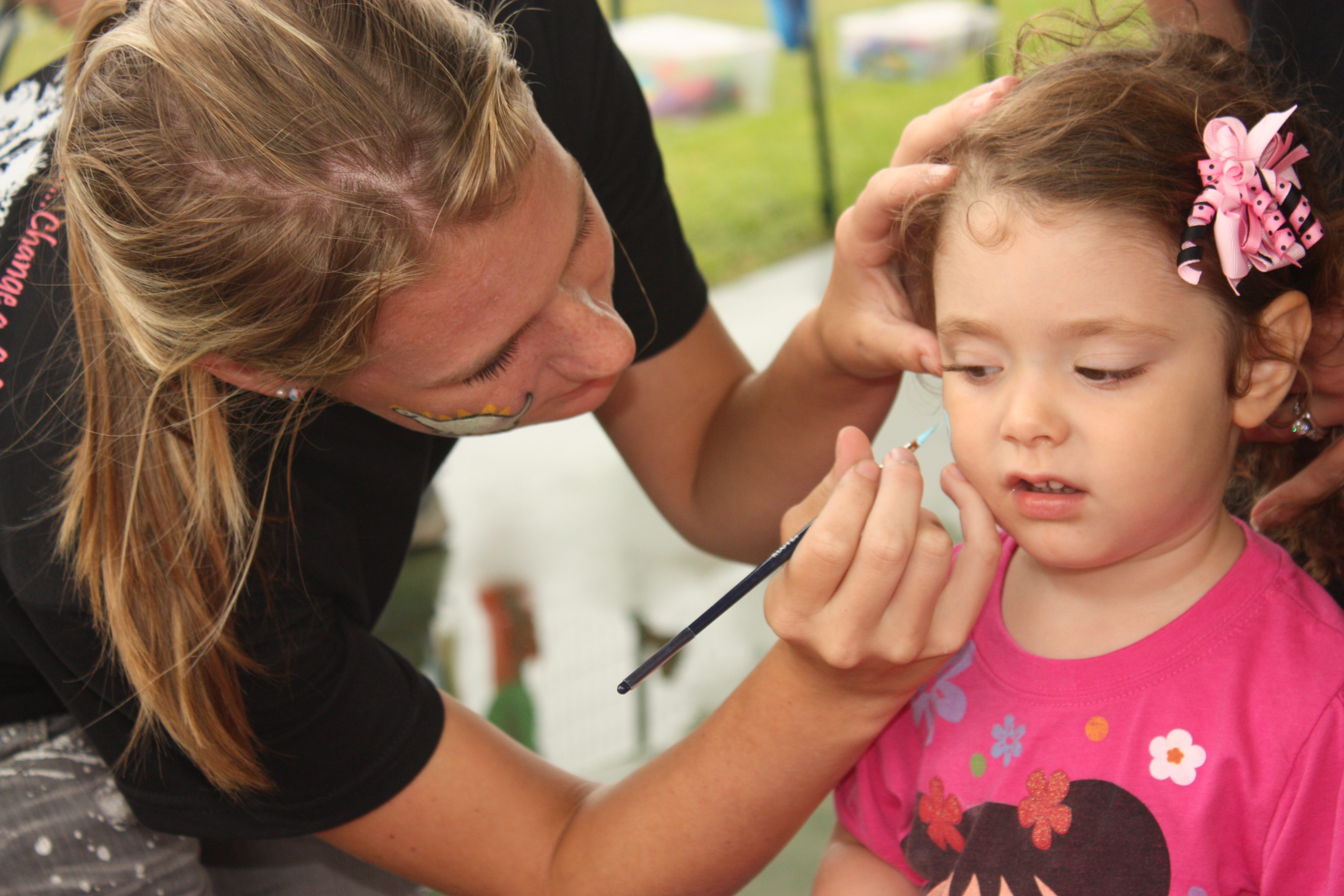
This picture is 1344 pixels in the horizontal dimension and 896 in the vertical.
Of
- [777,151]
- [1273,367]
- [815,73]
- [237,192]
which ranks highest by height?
[237,192]

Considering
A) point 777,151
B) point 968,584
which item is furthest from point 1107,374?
point 777,151

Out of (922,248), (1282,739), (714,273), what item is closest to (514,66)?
(922,248)

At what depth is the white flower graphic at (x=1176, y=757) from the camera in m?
0.91

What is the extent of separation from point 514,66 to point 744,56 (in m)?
4.45

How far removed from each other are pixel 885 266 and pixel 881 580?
40 centimetres

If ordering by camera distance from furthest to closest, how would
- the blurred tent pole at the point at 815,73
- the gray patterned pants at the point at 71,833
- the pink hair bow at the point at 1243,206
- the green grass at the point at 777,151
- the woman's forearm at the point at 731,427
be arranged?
the green grass at the point at 777,151 < the blurred tent pole at the point at 815,73 < the woman's forearm at the point at 731,427 < the gray patterned pants at the point at 71,833 < the pink hair bow at the point at 1243,206

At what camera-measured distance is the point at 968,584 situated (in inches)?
38.5

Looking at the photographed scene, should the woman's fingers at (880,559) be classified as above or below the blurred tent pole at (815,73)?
above

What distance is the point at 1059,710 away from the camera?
99 centimetres

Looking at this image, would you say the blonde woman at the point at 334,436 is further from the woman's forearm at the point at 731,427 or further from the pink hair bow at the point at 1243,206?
the pink hair bow at the point at 1243,206

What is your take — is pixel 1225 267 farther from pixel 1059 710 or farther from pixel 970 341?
pixel 1059 710

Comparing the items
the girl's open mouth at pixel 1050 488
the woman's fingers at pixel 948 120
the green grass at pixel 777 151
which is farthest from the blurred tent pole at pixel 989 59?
the green grass at pixel 777 151

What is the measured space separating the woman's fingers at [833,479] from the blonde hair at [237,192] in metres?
0.35

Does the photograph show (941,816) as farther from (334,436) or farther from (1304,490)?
(334,436)
